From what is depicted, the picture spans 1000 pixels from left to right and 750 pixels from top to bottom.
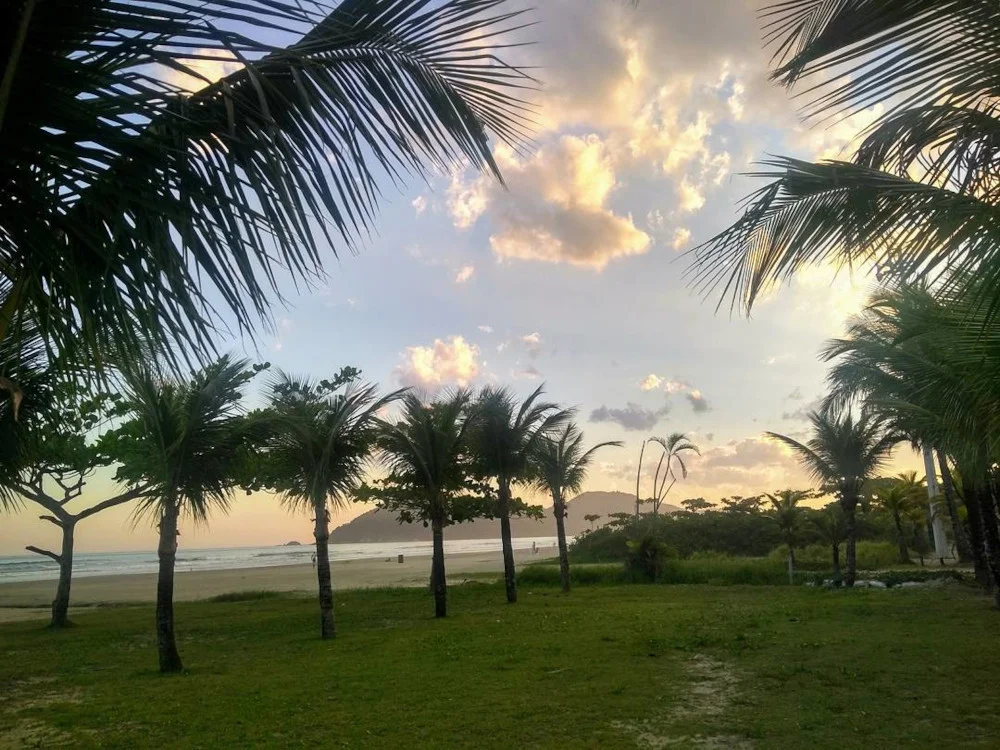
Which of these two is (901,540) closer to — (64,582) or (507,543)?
(507,543)

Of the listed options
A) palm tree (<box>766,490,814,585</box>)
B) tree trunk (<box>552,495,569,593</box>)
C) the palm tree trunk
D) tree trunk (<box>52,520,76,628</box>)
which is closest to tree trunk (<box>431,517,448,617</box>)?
the palm tree trunk

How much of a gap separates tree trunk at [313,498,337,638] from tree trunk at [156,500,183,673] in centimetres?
290

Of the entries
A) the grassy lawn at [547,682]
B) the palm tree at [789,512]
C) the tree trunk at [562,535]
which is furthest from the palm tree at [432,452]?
the palm tree at [789,512]

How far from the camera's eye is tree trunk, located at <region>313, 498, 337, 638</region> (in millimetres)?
13781

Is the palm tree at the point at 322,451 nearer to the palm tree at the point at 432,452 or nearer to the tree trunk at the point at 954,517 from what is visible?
the palm tree at the point at 432,452

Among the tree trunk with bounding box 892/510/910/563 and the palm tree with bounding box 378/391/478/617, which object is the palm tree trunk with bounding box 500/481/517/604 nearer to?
the palm tree with bounding box 378/391/478/617

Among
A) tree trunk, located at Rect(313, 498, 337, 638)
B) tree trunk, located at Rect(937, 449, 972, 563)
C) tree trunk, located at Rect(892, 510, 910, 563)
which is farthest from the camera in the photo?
tree trunk, located at Rect(892, 510, 910, 563)

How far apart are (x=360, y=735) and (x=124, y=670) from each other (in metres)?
6.63

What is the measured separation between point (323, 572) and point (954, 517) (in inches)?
847

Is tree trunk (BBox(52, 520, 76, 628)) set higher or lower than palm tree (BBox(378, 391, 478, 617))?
lower

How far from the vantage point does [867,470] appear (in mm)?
22531

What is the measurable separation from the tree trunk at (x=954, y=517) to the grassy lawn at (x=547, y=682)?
7.24m

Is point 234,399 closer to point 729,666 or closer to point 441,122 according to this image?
point 729,666

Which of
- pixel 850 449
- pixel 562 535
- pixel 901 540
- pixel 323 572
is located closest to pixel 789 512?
pixel 850 449
